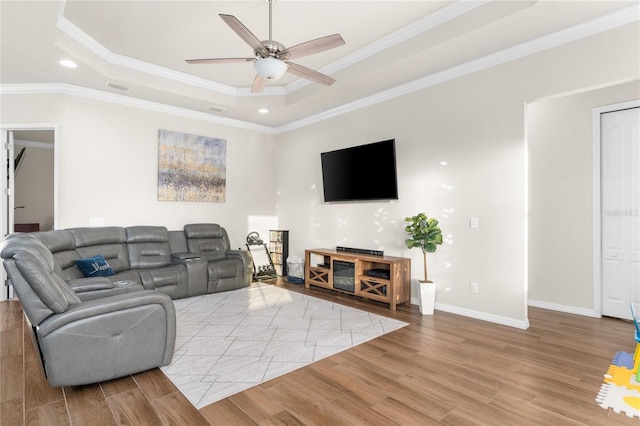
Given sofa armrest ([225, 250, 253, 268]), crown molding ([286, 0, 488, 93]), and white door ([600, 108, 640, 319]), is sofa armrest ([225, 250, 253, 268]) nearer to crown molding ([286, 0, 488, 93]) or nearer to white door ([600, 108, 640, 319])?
crown molding ([286, 0, 488, 93])

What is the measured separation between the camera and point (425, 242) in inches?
160

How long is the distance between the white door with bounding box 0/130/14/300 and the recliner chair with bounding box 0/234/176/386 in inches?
122

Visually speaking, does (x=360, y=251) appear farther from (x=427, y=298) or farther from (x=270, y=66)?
(x=270, y=66)

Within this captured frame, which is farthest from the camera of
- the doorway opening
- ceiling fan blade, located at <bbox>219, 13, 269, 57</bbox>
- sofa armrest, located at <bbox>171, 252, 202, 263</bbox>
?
the doorway opening

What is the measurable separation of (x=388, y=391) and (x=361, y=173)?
331 centimetres

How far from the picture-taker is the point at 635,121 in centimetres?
375

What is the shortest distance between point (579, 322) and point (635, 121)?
2.32m

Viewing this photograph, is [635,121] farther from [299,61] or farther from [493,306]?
[299,61]

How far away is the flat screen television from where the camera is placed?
4.64 metres

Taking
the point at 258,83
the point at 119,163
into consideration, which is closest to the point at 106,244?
the point at 119,163

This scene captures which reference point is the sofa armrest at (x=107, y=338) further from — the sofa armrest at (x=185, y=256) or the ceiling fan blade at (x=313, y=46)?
the sofa armrest at (x=185, y=256)

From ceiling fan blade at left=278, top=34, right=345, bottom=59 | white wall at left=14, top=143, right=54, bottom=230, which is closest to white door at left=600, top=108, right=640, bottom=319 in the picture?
ceiling fan blade at left=278, top=34, right=345, bottom=59

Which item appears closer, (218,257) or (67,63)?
(67,63)

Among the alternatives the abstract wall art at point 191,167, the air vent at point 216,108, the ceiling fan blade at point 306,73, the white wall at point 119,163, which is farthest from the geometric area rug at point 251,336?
the air vent at point 216,108
